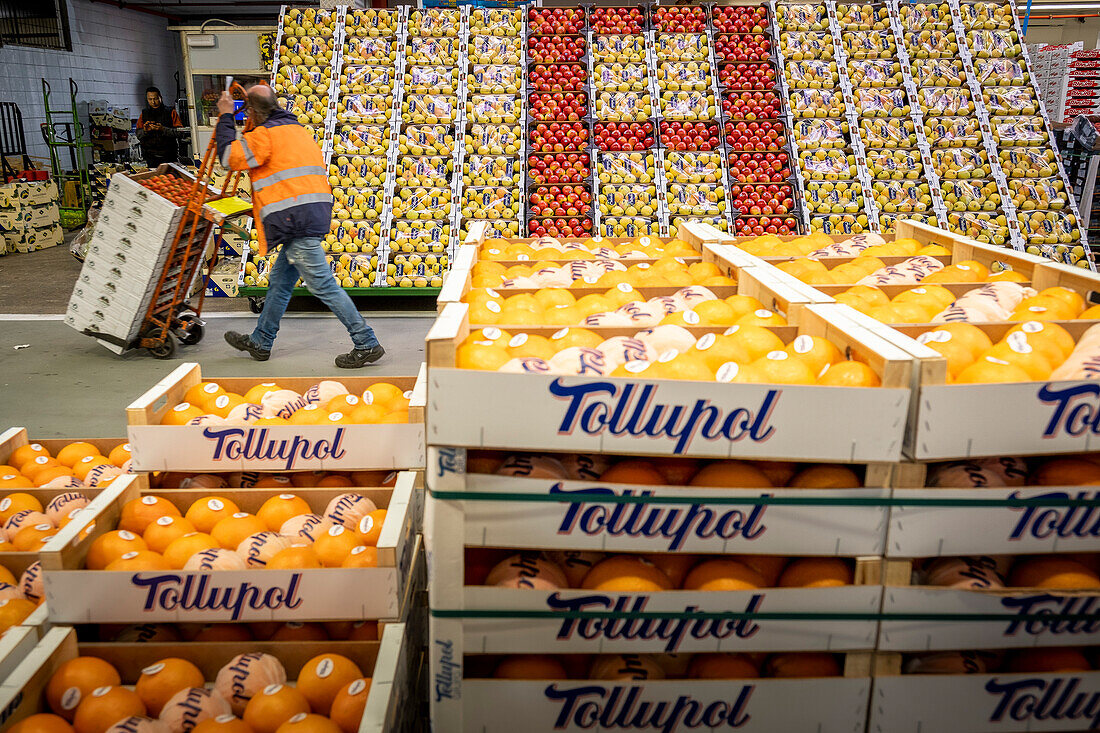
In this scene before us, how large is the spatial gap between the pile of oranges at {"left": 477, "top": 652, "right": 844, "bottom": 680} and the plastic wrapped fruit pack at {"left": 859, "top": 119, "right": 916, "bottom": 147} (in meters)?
6.91

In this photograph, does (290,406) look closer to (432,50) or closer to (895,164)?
(432,50)

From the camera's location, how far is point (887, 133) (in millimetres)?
7598

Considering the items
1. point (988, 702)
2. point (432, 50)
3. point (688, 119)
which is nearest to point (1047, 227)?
point (688, 119)

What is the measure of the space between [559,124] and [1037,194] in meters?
4.50

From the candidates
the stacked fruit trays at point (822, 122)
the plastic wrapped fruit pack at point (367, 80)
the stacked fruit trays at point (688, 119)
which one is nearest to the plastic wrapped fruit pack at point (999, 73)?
the stacked fruit trays at point (822, 122)

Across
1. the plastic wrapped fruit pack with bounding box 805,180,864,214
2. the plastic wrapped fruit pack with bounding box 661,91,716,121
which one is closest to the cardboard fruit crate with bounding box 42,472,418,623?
the plastic wrapped fruit pack with bounding box 805,180,864,214

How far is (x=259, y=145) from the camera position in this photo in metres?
5.05

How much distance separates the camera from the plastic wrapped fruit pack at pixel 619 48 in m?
7.91

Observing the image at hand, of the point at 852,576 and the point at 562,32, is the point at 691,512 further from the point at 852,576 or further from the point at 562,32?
the point at 562,32

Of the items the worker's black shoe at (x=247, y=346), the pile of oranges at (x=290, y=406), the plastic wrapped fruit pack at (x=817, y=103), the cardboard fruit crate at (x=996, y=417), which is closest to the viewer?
the cardboard fruit crate at (x=996, y=417)

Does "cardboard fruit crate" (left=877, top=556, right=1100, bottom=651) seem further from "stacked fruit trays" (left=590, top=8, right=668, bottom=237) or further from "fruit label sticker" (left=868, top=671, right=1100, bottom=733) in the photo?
"stacked fruit trays" (left=590, top=8, right=668, bottom=237)

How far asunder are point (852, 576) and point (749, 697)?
13.1 inches

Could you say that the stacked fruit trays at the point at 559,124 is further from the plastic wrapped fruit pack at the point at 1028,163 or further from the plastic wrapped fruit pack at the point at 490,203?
the plastic wrapped fruit pack at the point at 1028,163

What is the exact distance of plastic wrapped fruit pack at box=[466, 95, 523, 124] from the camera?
7625 mm
